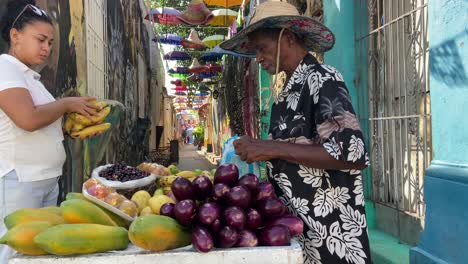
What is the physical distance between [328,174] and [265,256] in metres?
0.61

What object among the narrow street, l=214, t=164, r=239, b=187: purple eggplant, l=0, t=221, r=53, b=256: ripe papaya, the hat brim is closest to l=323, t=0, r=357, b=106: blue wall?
the hat brim

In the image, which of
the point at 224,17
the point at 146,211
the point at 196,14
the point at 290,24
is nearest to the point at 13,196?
the point at 146,211

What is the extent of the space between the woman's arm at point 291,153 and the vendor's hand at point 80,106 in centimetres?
87

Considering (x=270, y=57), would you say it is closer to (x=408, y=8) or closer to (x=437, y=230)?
(x=437, y=230)

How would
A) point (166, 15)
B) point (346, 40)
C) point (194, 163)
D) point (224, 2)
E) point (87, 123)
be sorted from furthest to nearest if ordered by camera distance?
point (194, 163) → point (166, 15) → point (224, 2) → point (346, 40) → point (87, 123)

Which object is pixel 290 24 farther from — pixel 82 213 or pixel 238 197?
pixel 82 213

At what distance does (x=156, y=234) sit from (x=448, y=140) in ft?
6.76

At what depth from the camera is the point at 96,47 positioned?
625 cm

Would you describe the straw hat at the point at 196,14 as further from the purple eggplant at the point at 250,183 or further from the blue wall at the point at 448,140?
the purple eggplant at the point at 250,183

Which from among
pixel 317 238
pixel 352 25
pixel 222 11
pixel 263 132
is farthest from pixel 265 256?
pixel 222 11

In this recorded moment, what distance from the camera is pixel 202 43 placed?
13.4 m

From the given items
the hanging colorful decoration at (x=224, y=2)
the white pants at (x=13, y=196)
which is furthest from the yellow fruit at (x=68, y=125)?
the hanging colorful decoration at (x=224, y=2)

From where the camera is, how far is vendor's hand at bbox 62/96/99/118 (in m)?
2.21

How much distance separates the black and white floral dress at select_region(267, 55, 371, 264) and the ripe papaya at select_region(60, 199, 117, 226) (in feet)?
2.60
